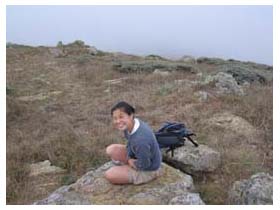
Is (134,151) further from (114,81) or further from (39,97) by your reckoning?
(114,81)

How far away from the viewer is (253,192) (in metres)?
5.07

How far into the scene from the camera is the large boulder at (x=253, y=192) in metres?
5.00

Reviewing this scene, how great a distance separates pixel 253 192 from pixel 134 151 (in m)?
1.23

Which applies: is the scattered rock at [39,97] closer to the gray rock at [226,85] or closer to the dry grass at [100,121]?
the dry grass at [100,121]

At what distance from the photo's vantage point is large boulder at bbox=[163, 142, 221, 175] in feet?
19.9

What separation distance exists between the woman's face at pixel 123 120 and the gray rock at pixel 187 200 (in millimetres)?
786

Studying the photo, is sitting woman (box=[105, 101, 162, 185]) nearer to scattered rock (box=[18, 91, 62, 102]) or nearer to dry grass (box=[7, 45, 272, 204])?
dry grass (box=[7, 45, 272, 204])

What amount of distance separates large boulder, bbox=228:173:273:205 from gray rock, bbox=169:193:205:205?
0.60m

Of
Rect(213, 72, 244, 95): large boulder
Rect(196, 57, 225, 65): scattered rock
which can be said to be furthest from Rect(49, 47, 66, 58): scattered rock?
Rect(213, 72, 244, 95): large boulder

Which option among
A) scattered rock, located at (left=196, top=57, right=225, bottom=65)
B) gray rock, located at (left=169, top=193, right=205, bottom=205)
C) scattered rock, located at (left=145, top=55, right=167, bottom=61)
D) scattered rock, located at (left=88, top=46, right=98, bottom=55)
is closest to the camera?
gray rock, located at (left=169, top=193, right=205, bottom=205)

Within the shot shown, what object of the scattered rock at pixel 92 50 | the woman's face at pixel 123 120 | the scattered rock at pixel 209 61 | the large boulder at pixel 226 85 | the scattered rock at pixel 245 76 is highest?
the scattered rock at pixel 92 50

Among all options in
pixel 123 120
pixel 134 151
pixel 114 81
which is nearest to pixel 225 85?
pixel 114 81

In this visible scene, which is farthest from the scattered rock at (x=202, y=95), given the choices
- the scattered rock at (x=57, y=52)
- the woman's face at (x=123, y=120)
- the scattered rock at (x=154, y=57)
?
the scattered rock at (x=154, y=57)
